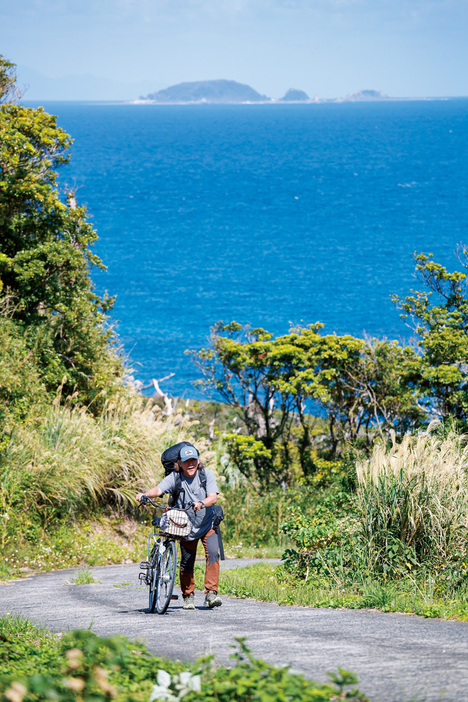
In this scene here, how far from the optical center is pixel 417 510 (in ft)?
27.5

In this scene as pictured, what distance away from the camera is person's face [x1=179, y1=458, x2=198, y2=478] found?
6980 mm

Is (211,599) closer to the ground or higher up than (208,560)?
closer to the ground

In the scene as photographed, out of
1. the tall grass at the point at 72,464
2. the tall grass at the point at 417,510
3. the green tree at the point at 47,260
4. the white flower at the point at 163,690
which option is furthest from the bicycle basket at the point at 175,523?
the green tree at the point at 47,260

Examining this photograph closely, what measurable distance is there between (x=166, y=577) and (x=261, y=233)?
6348cm

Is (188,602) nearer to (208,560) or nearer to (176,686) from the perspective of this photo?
(208,560)

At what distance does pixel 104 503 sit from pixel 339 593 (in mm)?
5774

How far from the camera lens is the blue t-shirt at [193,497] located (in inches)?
276

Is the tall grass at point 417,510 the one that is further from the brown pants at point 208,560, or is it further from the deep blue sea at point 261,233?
the deep blue sea at point 261,233

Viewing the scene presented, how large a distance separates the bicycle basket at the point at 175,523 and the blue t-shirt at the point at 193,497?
0.59 ft

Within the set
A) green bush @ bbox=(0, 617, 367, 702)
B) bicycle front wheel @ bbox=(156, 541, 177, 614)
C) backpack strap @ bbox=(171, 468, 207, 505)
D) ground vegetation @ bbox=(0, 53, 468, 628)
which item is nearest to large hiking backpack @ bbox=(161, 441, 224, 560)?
backpack strap @ bbox=(171, 468, 207, 505)

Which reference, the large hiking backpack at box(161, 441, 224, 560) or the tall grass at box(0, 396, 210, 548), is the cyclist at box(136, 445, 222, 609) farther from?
the tall grass at box(0, 396, 210, 548)

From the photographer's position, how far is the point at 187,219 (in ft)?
251

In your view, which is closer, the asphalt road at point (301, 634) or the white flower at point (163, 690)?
the white flower at point (163, 690)

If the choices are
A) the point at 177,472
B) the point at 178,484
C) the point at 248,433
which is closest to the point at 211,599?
the point at 178,484
